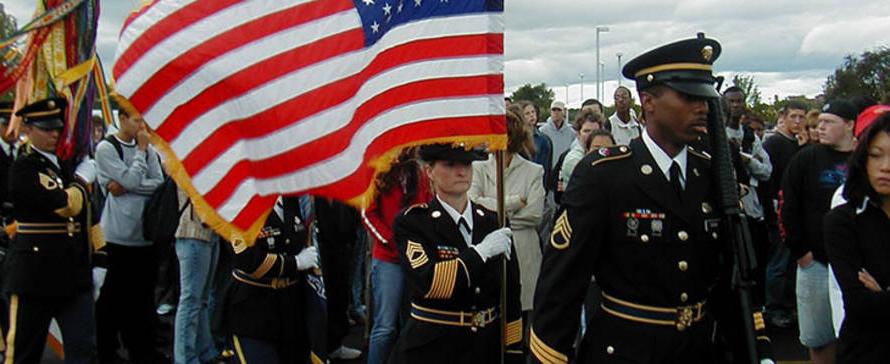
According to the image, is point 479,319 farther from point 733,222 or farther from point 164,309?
point 164,309

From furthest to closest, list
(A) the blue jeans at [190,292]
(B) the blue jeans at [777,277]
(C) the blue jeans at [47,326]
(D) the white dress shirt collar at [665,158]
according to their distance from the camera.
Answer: (B) the blue jeans at [777,277], (A) the blue jeans at [190,292], (C) the blue jeans at [47,326], (D) the white dress shirt collar at [665,158]

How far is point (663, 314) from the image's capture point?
3230mm

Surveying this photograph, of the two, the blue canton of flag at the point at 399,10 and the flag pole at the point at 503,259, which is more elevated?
the blue canton of flag at the point at 399,10

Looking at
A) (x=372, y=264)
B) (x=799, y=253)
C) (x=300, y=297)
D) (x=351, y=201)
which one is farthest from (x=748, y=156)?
(x=351, y=201)

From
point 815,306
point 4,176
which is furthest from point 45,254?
point 815,306

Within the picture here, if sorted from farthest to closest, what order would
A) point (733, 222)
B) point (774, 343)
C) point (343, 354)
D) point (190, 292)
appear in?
point (774, 343) < point (343, 354) < point (190, 292) < point (733, 222)

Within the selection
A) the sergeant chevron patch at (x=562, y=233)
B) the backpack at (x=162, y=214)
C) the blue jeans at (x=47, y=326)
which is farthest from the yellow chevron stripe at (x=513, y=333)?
the backpack at (x=162, y=214)

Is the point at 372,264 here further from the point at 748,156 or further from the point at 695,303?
the point at 748,156

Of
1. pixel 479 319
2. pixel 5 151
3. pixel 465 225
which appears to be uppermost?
pixel 5 151

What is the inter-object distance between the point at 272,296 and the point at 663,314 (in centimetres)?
261

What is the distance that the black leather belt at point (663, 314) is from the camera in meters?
3.23

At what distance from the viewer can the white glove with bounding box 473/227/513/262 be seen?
426 centimetres

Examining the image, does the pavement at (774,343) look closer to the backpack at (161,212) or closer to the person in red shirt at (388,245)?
the person in red shirt at (388,245)

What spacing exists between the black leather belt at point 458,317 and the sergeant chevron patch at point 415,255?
254 mm
